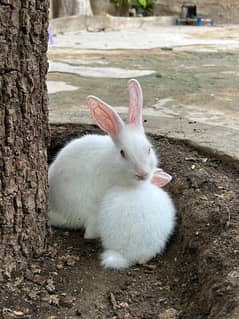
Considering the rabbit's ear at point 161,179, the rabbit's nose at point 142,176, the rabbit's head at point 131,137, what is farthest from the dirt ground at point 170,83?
the rabbit's nose at point 142,176

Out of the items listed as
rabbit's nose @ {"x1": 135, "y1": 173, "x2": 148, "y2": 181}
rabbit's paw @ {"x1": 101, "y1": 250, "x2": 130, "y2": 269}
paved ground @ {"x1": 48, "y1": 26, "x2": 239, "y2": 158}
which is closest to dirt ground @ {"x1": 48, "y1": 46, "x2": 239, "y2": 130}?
paved ground @ {"x1": 48, "y1": 26, "x2": 239, "y2": 158}

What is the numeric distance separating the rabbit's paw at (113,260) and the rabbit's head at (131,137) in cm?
27

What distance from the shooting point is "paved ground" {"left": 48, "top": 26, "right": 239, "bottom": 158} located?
10.8 feet

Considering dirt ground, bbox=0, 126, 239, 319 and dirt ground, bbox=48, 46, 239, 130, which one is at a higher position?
dirt ground, bbox=48, 46, 239, 130

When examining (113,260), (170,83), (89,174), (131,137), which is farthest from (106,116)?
(170,83)

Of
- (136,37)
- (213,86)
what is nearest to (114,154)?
(213,86)

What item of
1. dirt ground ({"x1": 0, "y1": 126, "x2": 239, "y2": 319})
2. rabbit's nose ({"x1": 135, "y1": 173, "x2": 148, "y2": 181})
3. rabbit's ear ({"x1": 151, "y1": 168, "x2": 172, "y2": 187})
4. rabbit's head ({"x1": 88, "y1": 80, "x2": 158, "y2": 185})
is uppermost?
rabbit's head ({"x1": 88, "y1": 80, "x2": 158, "y2": 185})

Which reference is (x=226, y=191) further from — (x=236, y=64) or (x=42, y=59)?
(x=236, y=64)

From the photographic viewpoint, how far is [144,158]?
216 centimetres

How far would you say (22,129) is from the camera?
6.24 feet

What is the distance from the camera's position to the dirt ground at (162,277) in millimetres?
1833

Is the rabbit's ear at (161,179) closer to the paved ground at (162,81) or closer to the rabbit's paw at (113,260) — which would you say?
the rabbit's paw at (113,260)

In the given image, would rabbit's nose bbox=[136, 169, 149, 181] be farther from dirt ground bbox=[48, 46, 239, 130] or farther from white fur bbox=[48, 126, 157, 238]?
dirt ground bbox=[48, 46, 239, 130]

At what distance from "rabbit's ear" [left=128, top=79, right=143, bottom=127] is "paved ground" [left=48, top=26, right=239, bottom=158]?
2.11ft
